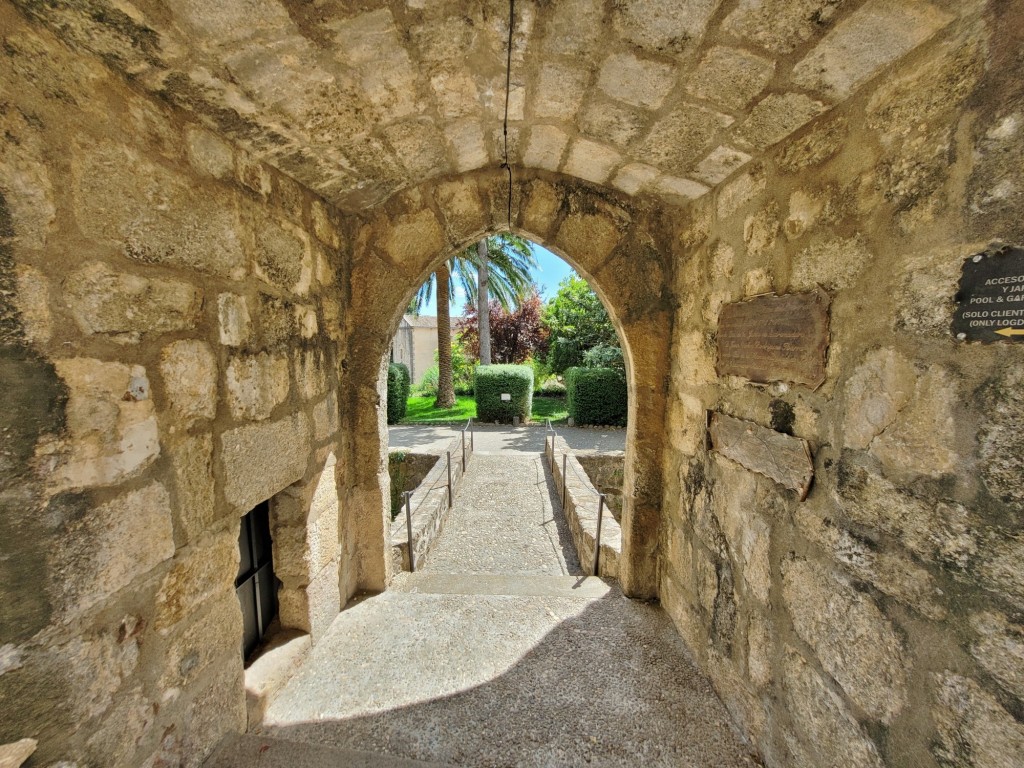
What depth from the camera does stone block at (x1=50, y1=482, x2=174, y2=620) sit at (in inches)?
36.7

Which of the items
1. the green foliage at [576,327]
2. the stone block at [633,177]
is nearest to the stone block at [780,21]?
the stone block at [633,177]

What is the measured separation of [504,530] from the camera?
460 centimetres

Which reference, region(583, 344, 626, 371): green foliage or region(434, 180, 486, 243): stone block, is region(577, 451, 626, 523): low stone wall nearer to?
region(583, 344, 626, 371): green foliage

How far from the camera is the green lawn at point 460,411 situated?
444 inches

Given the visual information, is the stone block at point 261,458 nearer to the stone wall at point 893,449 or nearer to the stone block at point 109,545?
the stone block at point 109,545

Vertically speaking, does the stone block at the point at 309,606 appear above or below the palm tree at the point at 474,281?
below

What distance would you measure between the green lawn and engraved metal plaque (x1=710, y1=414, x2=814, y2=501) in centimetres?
873

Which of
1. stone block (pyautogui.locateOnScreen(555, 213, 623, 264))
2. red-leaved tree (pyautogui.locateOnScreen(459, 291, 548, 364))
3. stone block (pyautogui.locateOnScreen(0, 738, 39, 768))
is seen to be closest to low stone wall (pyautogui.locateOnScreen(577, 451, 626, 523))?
stone block (pyautogui.locateOnScreen(555, 213, 623, 264))

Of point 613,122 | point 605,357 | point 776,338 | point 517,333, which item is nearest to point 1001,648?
point 776,338

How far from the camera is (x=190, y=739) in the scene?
1.29 meters

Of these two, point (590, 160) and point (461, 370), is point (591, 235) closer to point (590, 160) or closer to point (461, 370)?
point (590, 160)

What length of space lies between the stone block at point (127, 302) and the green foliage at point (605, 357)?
10025 mm

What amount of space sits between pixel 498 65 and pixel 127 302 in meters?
1.27

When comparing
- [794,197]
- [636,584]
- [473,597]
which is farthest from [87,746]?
[794,197]
